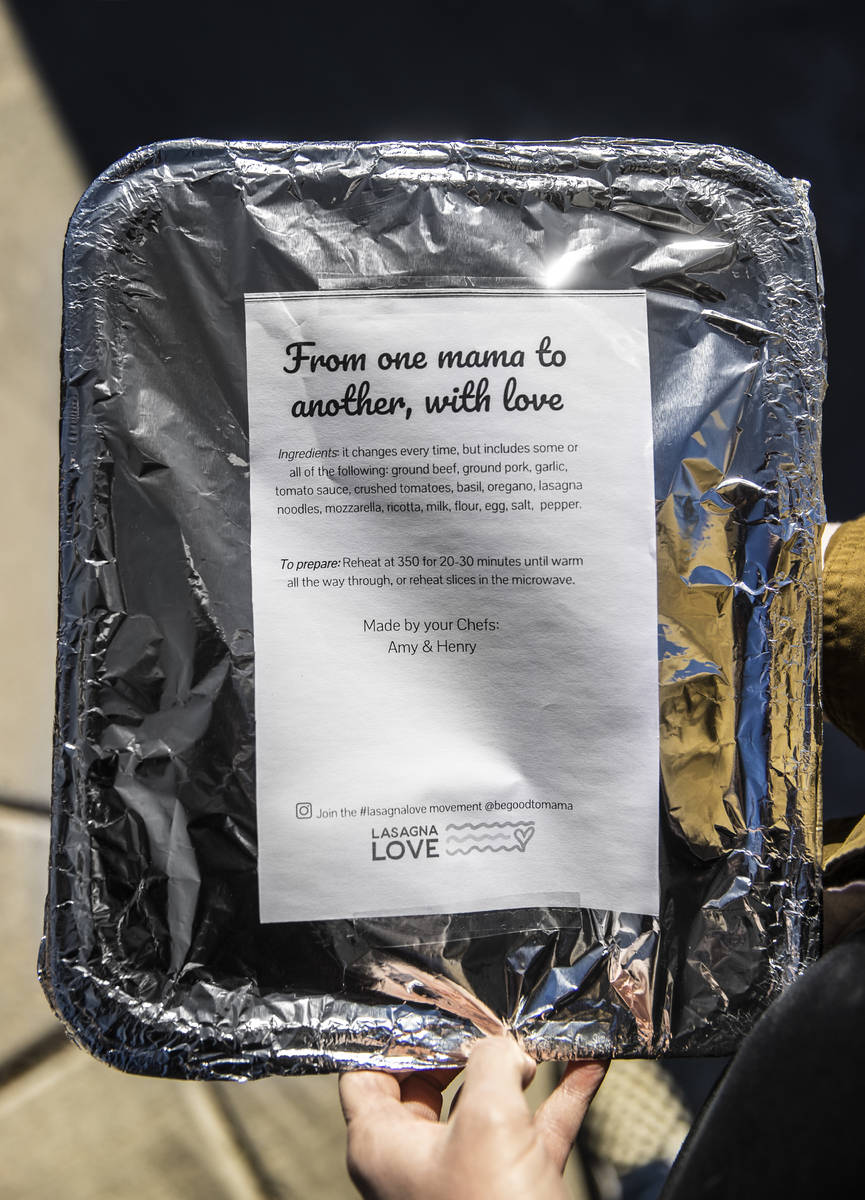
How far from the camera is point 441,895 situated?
407 mm

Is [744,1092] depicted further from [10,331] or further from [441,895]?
[10,331]

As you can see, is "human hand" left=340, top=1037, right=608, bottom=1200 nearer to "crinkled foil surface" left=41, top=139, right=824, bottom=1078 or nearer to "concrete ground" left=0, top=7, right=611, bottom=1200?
"crinkled foil surface" left=41, top=139, right=824, bottom=1078

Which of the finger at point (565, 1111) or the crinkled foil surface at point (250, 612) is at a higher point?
the crinkled foil surface at point (250, 612)

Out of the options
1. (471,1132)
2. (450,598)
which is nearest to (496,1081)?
(471,1132)

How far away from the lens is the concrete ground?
674mm

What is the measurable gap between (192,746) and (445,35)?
25.7 inches

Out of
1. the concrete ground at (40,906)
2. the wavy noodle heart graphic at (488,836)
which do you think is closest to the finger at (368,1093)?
the wavy noodle heart graphic at (488,836)

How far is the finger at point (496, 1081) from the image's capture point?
38 cm

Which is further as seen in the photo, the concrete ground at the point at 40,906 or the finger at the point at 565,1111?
the concrete ground at the point at 40,906

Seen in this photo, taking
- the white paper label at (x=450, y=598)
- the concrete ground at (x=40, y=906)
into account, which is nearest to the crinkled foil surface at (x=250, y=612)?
the white paper label at (x=450, y=598)

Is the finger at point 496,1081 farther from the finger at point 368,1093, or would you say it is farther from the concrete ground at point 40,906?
the concrete ground at point 40,906

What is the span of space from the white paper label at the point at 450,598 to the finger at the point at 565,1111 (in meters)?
0.12

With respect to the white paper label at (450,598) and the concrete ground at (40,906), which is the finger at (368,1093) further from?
the concrete ground at (40,906)

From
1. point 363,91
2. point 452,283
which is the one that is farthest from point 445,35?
point 452,283
